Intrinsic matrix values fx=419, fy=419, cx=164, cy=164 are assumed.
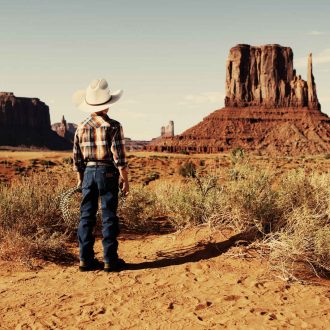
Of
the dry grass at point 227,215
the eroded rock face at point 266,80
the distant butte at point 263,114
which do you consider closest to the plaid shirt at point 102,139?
the dry grass at point 227,215

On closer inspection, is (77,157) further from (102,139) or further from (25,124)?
(25,124)

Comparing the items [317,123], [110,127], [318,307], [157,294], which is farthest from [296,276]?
[317,123]

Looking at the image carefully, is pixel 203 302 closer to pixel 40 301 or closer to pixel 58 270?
pixel 40 301

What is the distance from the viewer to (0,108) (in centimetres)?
13100

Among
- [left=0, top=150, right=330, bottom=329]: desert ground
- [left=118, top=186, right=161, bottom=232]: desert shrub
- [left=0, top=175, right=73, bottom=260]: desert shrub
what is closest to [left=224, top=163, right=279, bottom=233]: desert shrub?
[left=0, top=150, right=330, bottom=329]: desert ground

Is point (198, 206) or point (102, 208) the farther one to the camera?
point (198, 206)

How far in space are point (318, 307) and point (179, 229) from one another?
9.23 feet

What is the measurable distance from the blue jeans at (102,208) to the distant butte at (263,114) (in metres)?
73.4

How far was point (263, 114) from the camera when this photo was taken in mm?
97562

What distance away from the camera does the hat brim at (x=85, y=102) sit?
4984 millimetres

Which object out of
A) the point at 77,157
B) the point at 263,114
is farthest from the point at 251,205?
the point at 263,114

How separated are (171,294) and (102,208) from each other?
1380mm

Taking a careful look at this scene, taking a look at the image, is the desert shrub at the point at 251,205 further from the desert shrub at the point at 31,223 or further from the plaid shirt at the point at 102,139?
the desert shrub at the point at 31,223

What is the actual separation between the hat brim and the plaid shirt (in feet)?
0.31
